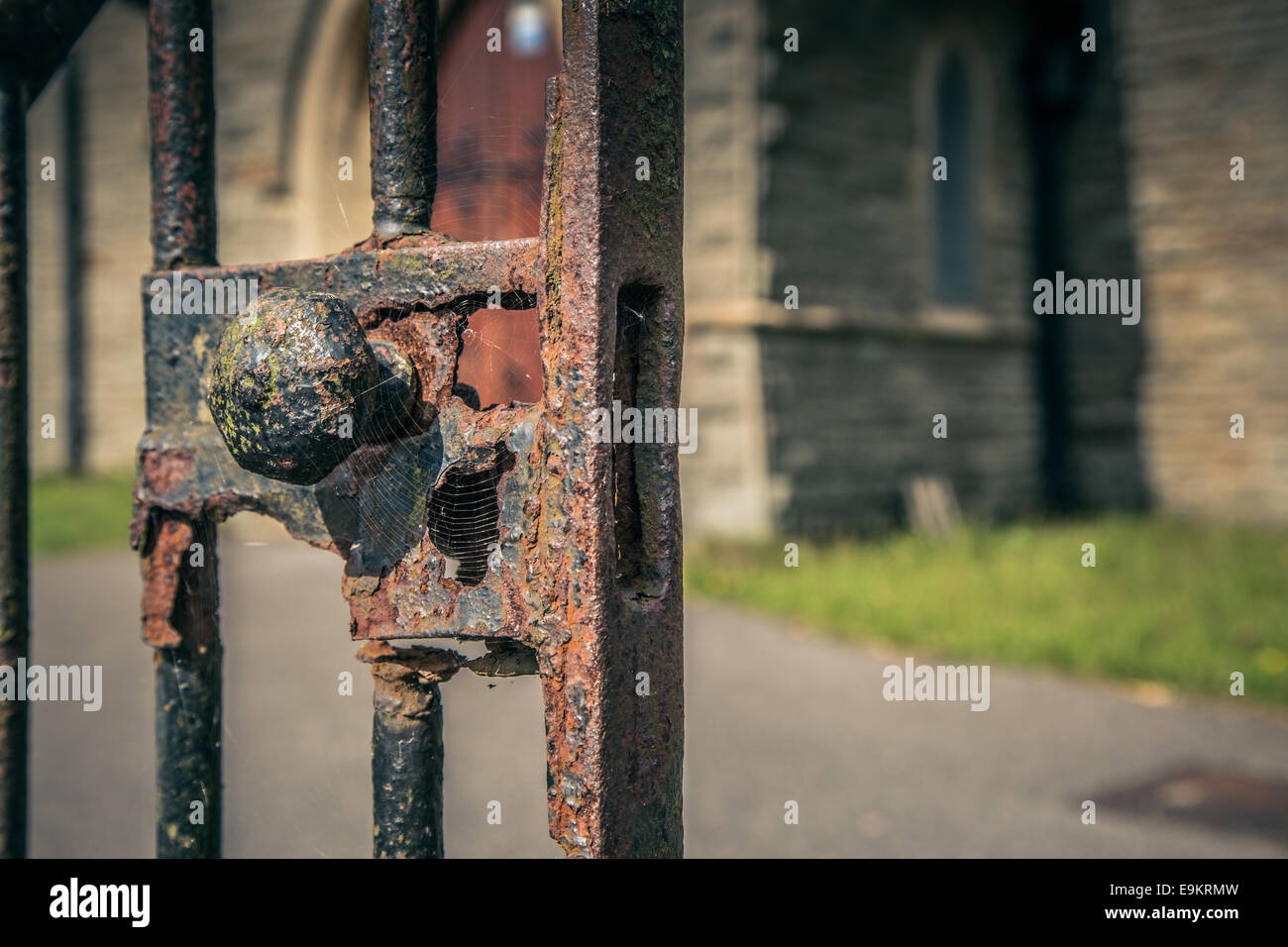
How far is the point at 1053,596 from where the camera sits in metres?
7.59

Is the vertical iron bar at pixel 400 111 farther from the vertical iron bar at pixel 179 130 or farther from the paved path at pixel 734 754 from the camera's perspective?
the paved path at pixel 734 754

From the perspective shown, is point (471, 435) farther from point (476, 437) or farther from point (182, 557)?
point (182, 557)

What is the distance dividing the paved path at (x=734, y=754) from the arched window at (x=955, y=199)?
19.2 ft

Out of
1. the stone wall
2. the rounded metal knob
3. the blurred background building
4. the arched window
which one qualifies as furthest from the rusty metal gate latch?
the stone wall

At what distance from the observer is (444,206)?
3.44ft

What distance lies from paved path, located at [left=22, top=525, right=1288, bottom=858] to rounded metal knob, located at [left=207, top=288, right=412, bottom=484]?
8.22 ft

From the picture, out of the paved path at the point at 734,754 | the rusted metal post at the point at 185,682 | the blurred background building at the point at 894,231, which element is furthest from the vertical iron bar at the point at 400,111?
the blurred background building at the point at 894,231

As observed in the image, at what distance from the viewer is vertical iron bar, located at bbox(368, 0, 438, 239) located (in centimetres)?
91

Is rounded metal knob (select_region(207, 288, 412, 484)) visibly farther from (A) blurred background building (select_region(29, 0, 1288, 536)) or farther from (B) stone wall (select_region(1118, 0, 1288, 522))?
Result: (B) stone wall (select_region(1118, 0, 1288, 522))

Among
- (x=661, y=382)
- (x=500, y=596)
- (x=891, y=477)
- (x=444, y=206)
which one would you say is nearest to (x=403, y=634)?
(x=500, y=596)

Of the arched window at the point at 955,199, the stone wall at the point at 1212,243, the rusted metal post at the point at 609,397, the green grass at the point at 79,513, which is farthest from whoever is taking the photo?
the arched window at the point at 955,199

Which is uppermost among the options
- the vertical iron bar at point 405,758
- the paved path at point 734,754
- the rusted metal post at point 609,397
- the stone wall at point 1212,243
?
the stone wall at point 1212,243

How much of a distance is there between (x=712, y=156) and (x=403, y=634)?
27.6 feet

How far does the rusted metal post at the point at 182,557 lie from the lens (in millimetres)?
987
